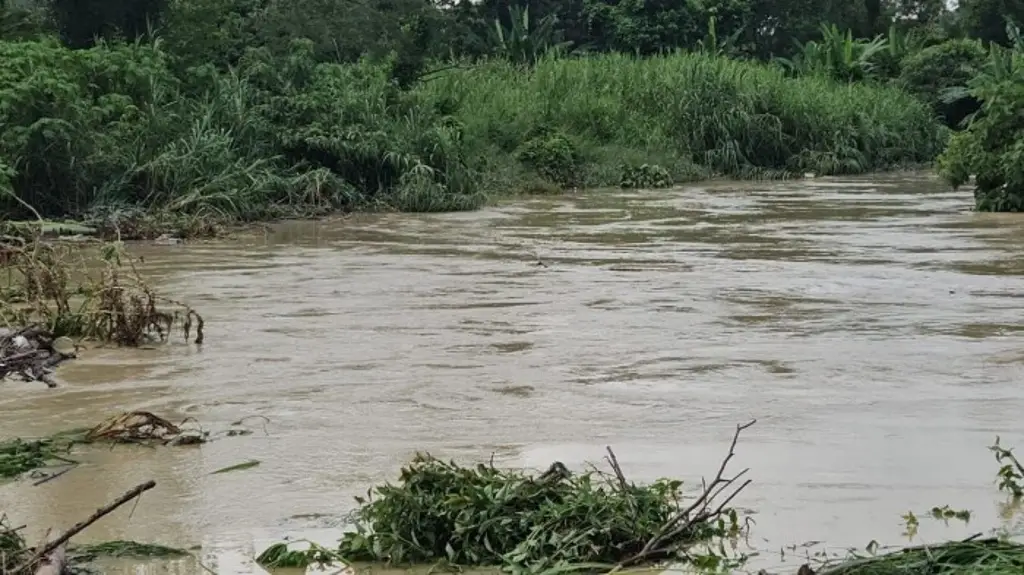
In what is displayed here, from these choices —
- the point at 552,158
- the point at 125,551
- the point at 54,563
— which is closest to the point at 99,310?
the point at 125,551

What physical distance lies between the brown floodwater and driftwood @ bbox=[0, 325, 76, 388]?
111 millimetres

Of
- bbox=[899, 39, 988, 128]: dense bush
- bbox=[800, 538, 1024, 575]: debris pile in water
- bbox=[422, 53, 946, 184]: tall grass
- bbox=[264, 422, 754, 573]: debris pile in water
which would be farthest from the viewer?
bbox=[899, 39, 988, 128]: dense bush

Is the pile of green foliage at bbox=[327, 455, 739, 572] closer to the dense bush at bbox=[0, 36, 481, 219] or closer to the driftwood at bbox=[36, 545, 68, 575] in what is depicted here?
the driftwood at bbox=[36, 545, 68, 575]

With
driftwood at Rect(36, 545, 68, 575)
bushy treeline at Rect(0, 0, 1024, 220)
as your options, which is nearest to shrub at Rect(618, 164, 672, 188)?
bushy treeline at Rect(0, 0, 1024, 220)

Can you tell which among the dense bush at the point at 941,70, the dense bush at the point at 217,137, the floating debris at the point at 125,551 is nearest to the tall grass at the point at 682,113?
the dense bush at the point at 941,70

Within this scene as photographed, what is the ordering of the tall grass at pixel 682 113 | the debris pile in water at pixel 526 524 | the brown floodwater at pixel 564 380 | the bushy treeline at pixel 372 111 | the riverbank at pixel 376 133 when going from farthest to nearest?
1. the tall grass at pixel 682 113
2. the bushy treeline at pixel 372 111
3. the riverbank at pixel 376 133
4. the brown floodwater at pixel 564 380
5. the debris pile in water at pixel 526 524

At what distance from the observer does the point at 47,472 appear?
5.86 m

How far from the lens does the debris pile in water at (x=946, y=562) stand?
420cm

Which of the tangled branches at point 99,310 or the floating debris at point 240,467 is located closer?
the floating debris at point 240,467

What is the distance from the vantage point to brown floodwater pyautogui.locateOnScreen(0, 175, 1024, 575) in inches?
215

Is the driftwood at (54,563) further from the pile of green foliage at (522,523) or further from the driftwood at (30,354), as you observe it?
the driftwood at (30,354)

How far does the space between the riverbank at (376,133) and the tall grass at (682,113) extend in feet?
0.13

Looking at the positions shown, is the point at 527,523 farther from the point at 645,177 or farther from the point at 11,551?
the point at 645,177

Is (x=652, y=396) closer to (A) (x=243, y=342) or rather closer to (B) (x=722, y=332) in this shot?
(B) (x=722, y=332)
